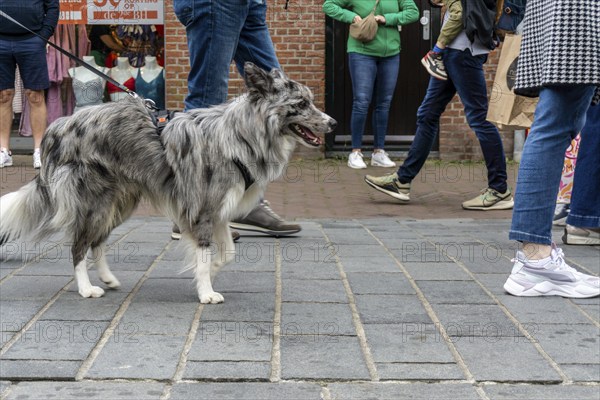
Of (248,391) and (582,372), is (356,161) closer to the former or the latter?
(582,372)

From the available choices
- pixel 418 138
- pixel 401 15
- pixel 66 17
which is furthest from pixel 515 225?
pixel 66 17

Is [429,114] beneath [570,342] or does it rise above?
above

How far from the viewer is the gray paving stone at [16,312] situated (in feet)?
12.8

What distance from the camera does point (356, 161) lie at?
36.5 ft

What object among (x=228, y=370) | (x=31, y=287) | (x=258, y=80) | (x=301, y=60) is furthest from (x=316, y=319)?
(x=301, y=60)

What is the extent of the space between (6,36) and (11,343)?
7.16 meters

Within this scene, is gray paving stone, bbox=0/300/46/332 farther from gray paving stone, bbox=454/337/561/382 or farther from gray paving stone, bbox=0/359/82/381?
gray paving stone, bbox=454/337/561/382

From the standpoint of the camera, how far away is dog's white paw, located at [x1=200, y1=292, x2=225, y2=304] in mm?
4352

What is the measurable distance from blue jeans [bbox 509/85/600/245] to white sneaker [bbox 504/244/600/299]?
Result: 0.12m

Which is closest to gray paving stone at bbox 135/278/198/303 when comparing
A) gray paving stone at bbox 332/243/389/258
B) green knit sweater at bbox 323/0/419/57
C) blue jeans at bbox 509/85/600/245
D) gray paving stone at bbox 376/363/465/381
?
gray paving stone at bbox 332/243/389/258

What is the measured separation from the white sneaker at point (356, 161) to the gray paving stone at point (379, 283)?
6138 millimetres

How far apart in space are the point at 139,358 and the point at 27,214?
1345 millimetres

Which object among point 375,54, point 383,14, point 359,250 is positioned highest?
point 383,14

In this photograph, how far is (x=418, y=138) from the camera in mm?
7953
